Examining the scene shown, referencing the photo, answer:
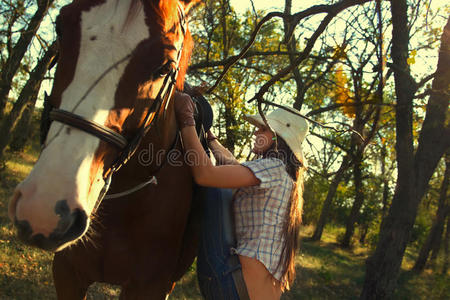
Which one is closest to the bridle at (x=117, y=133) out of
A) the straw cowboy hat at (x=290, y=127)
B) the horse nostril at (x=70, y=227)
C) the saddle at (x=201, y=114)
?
the horse nostril at (x=70, y=227)

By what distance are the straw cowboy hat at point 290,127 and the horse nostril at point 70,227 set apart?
1.43 m

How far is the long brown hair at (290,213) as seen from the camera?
2.23m

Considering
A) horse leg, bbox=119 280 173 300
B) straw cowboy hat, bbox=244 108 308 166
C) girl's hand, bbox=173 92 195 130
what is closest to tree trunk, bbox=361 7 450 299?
straw cowboy hat, bbox=244 108 308 166

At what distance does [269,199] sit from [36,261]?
451 cm

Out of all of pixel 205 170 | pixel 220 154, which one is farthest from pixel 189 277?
pixel 205 170

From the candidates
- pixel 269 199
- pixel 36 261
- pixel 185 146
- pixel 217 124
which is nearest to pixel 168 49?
pixel 185 146

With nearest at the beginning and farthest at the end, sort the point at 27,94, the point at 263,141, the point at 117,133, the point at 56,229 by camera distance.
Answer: the point at 56,229 < the point at 117,133 < the point at 263,141 < the point at 27,94

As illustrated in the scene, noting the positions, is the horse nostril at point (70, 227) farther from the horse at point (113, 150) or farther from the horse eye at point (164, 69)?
the horse eye at point (164, 69)

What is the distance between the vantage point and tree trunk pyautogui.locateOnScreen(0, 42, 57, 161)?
13.9 feet

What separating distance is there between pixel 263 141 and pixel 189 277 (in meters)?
4.91

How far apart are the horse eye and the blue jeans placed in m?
1.05

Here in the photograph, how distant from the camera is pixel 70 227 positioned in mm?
1161

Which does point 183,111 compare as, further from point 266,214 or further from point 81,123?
point 81,123

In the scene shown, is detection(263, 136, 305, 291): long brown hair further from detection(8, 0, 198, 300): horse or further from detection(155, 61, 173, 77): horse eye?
detection(155, 61, 173, 77): horse eye
